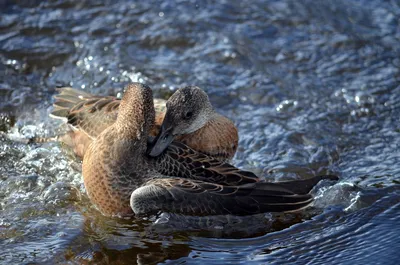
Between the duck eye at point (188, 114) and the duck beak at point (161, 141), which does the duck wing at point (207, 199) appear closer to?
the duck beak at point (161, 141)

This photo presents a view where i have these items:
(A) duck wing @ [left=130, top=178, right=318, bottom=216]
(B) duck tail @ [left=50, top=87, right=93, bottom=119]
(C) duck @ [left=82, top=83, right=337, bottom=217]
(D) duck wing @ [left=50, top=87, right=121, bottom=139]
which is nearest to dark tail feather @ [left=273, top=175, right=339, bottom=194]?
(C) duck @ [left=82, top=83, right=337, bottom=217]

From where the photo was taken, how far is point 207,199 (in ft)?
19.8

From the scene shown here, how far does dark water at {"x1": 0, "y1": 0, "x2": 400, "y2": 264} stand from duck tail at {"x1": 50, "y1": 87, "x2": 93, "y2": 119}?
14.7 inches

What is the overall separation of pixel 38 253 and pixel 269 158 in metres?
2.72

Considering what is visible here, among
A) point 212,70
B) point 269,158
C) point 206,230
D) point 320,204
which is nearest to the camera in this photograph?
point 206,230

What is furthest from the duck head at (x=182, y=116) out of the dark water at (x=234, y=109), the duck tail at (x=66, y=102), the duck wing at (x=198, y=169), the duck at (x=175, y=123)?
the duck tail at (x=66, y=102)

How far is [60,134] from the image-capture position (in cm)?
769

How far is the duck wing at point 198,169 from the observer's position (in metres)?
6.29

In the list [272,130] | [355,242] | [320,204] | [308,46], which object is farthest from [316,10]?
[355,242]

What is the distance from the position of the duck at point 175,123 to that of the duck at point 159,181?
0.18 metres

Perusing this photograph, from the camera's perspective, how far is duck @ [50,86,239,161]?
6.68 m

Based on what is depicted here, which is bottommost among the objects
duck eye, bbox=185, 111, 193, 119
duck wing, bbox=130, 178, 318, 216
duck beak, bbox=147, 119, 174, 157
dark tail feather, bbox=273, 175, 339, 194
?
dark tail feather, bbox=273, 175, 339, 194

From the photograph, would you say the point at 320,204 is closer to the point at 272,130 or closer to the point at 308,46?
the point at 272,130

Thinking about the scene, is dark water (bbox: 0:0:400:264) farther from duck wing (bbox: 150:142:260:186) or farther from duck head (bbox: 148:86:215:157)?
duck head (bbox: 148:86:215:157)
